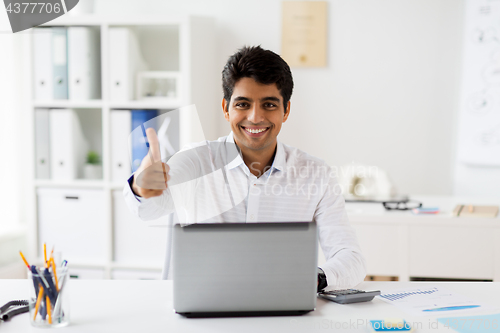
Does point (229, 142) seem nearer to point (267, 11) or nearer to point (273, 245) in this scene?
point (273, 245)

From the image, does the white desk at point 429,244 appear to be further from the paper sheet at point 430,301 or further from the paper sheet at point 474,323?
the paper sheet at point 474,323

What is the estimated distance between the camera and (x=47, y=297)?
0.95m

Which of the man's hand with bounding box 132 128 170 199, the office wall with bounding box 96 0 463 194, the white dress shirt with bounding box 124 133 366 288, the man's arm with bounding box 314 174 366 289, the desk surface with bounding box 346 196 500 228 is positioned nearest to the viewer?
the man's hand with bounding box 132 128 170 199

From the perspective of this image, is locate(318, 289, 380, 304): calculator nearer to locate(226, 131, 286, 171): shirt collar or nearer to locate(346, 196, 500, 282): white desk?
locate(226, 131, 286, 171): shirt collar

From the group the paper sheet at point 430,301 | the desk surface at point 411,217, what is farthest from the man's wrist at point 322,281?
the desk surface at point 411,217

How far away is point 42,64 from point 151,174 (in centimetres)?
167

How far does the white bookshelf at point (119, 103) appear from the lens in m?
2.38

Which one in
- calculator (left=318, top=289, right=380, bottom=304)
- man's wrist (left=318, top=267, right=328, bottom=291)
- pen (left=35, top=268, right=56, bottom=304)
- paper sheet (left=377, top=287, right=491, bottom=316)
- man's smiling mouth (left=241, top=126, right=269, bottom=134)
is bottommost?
paper sheet (left=377, top=287, right=491, bottom=316)

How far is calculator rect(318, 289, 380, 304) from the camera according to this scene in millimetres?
1096

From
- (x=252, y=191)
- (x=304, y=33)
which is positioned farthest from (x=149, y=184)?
(x=304, y=33)

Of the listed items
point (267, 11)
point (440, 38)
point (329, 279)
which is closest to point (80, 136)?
point (267, 11)

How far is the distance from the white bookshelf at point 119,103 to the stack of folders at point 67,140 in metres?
0.03

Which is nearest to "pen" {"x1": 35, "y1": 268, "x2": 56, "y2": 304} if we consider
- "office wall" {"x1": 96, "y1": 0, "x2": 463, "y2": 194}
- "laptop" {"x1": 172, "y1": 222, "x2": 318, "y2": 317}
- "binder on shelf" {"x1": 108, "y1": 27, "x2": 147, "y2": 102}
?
"laptop" {"x1": 172, "y1": 222, "x2": 318, "y2": 317}

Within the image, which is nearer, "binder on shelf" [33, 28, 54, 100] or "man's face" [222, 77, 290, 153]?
"man's face" [222, 77, 290, 153]
